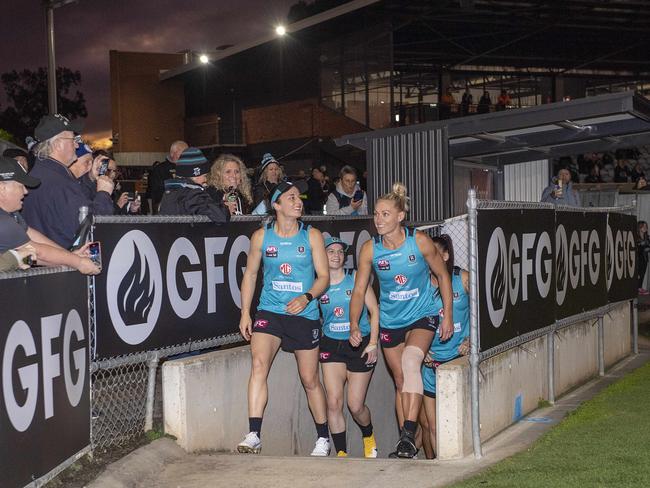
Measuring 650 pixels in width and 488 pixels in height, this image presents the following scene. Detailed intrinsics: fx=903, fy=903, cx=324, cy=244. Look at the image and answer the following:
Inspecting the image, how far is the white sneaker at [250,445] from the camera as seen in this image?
7.65 m

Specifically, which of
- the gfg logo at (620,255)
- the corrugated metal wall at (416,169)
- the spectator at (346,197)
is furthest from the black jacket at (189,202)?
the gfg logo at (620,255)

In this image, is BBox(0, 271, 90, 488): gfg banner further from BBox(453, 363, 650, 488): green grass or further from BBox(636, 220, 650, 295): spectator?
BBox(636, 220, 650, 295): spectator

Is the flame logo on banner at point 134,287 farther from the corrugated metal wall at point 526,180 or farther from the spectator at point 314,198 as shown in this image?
the corrugated metal wall at point 526,180

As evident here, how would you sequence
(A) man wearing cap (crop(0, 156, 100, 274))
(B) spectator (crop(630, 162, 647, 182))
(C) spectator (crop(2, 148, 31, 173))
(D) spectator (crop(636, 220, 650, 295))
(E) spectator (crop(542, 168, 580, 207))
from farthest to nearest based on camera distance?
(B) spectator (crop(630, 162, 647, 182)) → (D) spectator (crop(636, 220, 650, 295)) → (E) spectator (crop(542, 168, 580, 207)) → (C) spectator (crop(2, 148, 31, 173)) → (A) man wearing cap (crop(0, 156, 100, 274))

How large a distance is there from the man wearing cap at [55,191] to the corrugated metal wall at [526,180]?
12.2 meters

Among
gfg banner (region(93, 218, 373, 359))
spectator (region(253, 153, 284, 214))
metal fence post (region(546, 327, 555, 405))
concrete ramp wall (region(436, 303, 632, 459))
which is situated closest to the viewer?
gfg banner (region(93, 218, 373, 359))

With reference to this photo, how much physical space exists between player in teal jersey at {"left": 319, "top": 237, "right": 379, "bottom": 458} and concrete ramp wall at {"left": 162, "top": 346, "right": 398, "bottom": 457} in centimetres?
53

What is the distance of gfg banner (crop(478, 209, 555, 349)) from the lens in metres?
7.96

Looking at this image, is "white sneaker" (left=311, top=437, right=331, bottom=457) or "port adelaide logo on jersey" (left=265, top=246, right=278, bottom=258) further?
"white sneaker" (left=311, top=437, right=331, bottom=457)

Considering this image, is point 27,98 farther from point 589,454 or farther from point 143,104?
point 589,454

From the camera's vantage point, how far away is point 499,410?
8.63m

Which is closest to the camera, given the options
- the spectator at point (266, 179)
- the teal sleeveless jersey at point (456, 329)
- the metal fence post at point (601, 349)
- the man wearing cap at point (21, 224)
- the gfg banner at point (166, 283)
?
the man wearing cap at point (21, 224)

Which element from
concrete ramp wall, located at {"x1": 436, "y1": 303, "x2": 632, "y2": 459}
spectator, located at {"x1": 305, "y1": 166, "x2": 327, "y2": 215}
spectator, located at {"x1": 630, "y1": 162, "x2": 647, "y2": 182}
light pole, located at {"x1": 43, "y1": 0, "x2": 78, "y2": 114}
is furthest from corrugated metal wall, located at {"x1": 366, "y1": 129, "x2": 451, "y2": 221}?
spectator, located at {"x1": 630, "y1": 162, "x2": 647, "y2": 182}

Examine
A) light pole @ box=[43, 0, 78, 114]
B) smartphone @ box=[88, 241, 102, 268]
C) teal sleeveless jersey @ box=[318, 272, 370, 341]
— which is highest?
light pole @ box=[43, 0, 78, 114]
